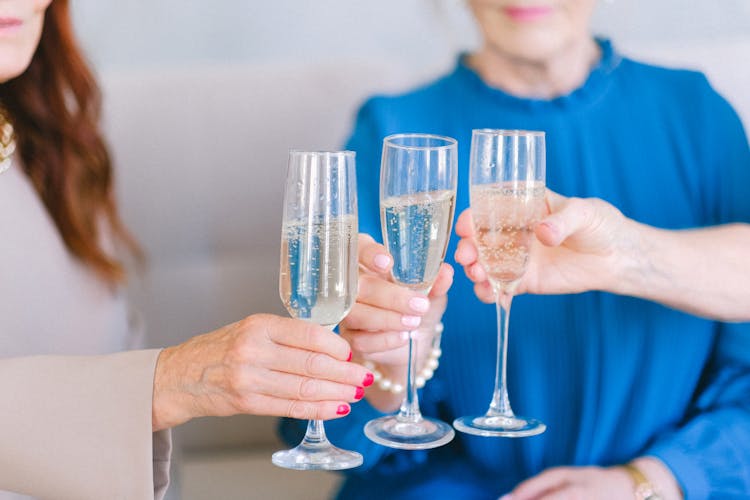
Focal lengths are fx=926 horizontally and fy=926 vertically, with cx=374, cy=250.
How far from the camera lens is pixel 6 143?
1505 millimetres

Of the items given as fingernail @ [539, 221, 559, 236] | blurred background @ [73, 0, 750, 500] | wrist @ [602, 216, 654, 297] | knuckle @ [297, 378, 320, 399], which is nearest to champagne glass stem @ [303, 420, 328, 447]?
knuckle @ [297, 378, 320, 399]

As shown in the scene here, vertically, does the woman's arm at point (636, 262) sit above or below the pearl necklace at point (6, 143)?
below

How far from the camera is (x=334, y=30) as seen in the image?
2129 millimetres

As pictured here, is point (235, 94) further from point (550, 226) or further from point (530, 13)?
point (550, 226)

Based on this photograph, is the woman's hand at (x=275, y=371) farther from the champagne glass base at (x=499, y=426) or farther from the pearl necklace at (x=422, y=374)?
the pearl necklace at (x=422, y=374)

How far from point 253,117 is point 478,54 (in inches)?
25.3

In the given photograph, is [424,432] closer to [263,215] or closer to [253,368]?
[253,368]

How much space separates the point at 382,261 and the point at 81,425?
Result: 0.39 m

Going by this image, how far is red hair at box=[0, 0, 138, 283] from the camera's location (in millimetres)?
1577

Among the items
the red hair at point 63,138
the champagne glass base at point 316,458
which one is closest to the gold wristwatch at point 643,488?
the champagne glass base at point 316,458

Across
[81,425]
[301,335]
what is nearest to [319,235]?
[301,335]

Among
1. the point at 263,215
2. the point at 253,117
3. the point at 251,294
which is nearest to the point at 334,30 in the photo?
the point at 253,117

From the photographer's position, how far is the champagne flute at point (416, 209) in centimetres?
104

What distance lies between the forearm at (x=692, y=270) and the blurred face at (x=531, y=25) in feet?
1.52
